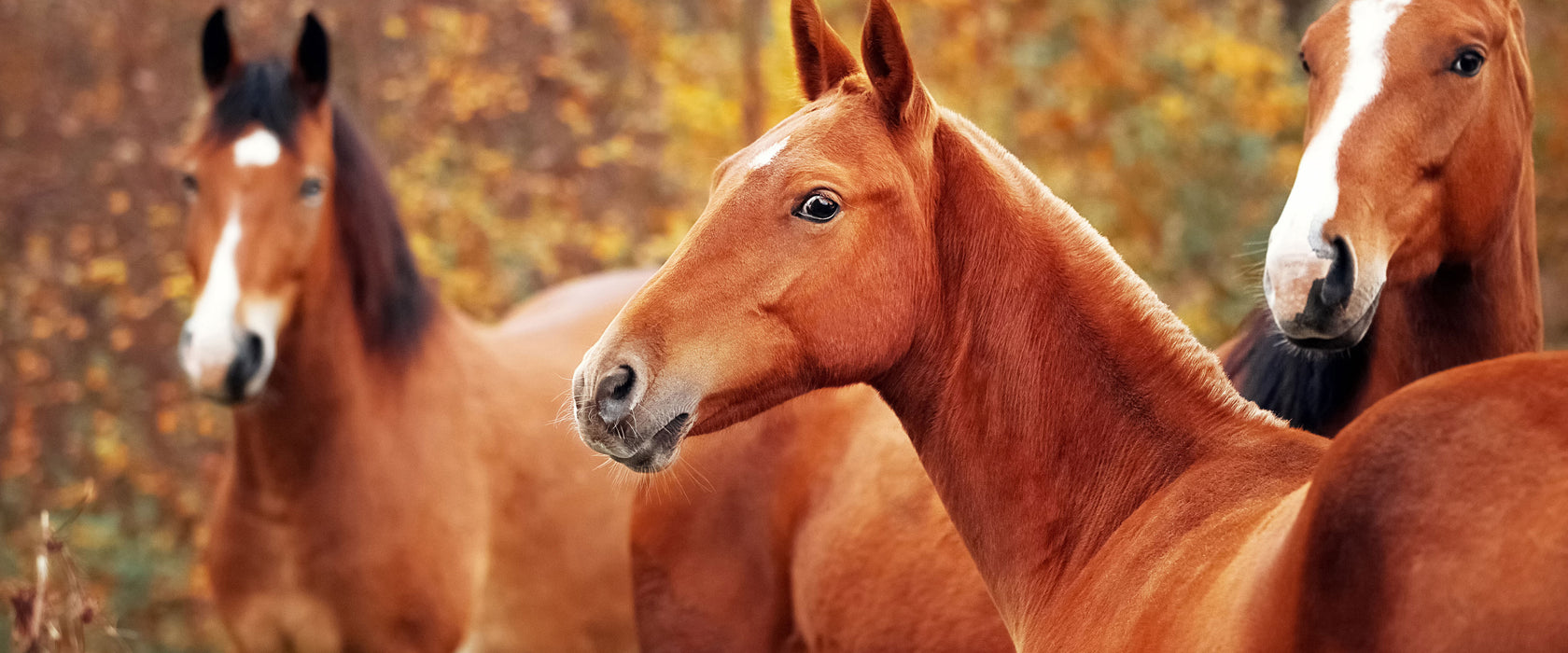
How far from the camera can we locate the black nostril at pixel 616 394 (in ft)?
6.68

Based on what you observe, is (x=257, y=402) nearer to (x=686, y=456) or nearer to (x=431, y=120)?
(x=686, y=456)

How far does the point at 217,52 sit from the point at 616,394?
11.0ft

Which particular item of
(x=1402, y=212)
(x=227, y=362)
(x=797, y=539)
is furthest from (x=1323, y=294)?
(x=227, y=362)

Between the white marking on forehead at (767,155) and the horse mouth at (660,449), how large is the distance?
423 mm

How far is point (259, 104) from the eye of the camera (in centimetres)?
462

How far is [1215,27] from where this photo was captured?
304 inches

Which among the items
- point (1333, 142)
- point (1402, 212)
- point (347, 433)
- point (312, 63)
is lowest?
point (347, 433)

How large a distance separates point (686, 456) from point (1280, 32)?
6.03m

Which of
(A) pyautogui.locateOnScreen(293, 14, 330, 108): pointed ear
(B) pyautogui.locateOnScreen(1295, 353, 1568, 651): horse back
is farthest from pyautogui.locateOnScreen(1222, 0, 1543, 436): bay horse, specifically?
(A) pyautogui.locateOnScreen(293, 14, 330, 108): pointed ear

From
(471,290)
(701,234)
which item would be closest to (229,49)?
(701,234)

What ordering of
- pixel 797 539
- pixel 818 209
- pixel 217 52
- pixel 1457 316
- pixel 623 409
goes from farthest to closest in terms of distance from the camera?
pixel 217 52, pixel 797 539, pixel 1457 316, pixel 818 209, pixel 623 409

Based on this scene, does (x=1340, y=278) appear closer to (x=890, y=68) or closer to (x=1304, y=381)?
(x=1304, y=381)

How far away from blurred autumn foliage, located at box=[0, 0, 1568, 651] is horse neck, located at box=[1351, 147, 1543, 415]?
16.1 feet

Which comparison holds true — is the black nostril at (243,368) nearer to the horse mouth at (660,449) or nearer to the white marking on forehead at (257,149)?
the white marking on forehead at (257,149)
